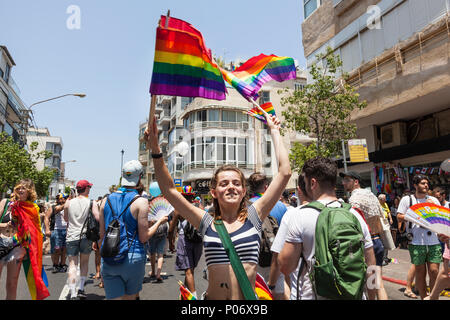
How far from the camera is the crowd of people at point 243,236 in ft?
6.68

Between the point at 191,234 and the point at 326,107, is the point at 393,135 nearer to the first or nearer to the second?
the point at 326,107

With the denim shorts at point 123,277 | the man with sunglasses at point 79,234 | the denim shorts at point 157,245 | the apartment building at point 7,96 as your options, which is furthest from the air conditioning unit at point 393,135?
the apartment building at point 7,96

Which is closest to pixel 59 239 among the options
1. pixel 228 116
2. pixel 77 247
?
pixel 77 247

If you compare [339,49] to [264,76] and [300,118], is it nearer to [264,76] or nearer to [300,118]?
[300,118]

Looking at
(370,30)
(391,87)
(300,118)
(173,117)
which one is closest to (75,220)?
(300,118)

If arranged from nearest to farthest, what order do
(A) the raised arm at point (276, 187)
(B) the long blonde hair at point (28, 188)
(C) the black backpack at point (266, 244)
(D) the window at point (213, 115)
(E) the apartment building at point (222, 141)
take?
1. (A) the raised arm at point (276, 187)
2. (C) the black backpack at point (266, 244)
3. (B) the long blonde hair at point (28, 188)
4. (E) the apartment building at point (222, 141)
5. (D) the window at point (213, 115)

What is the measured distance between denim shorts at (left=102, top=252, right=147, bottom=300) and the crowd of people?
0.01 m

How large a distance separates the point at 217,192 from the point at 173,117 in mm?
41591

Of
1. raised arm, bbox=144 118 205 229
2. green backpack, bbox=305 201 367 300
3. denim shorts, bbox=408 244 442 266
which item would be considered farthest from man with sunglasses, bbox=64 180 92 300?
denim shorts, bbox=408 244 442 266

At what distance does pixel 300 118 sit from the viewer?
13.2m

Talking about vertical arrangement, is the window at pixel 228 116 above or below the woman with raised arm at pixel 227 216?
above

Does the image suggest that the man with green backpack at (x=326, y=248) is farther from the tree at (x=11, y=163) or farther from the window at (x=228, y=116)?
the window at (x=228, y=116)

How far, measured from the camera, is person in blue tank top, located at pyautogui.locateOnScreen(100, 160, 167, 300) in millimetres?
3197

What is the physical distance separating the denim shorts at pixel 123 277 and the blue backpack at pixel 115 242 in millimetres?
60
